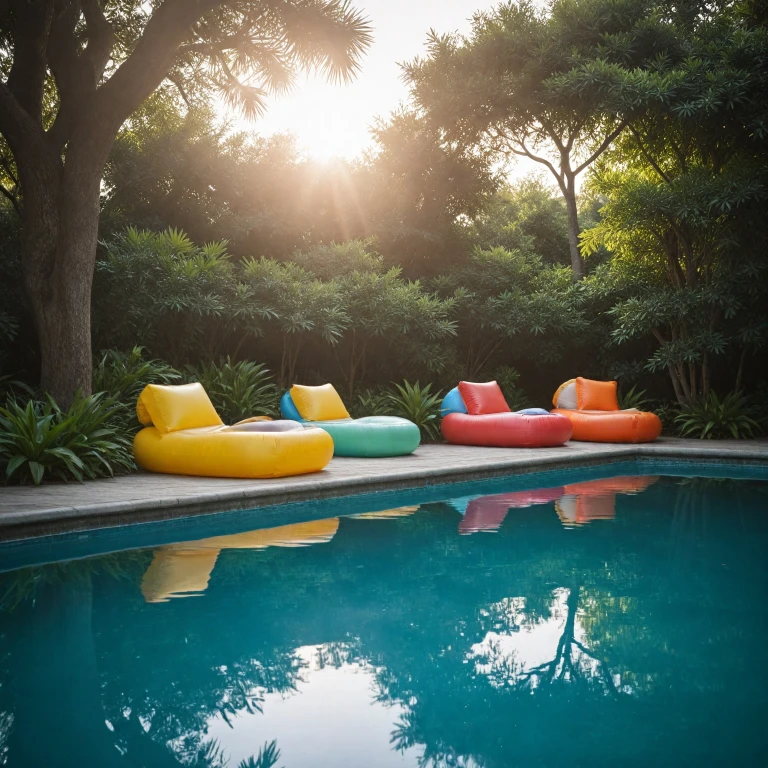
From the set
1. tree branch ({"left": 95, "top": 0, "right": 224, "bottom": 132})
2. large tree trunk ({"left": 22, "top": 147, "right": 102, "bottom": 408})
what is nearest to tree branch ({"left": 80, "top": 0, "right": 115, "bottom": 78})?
tree branch ({"left": 95, "top": 0, "right": 224, "bottom": 132})

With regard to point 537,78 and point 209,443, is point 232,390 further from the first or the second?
point 537,78

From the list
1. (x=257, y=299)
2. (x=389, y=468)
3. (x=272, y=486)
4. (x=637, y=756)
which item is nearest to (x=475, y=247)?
(x=257, y=299)

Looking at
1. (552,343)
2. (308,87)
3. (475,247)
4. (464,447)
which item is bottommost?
(464,447)

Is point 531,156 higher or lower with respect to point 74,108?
higher

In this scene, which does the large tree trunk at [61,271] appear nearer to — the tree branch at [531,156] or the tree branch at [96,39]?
the tree branch at [96,39]

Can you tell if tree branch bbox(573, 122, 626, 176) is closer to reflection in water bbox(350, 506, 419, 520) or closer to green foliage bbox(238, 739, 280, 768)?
reflection in water bbox(350, 506, 419, 520)

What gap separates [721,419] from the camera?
440 inches

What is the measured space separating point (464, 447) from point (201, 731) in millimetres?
7869

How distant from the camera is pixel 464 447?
396 inches

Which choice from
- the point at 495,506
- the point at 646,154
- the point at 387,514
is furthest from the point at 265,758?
the point at 646,154

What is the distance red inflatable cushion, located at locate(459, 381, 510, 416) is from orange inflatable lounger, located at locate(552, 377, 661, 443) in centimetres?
103

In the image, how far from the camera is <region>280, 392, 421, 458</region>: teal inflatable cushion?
859cm

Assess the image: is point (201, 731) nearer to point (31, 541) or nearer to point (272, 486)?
point (31, 541)

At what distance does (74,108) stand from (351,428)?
14.6ft
